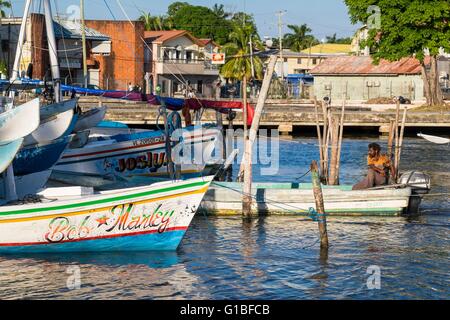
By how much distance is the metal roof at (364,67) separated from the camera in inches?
3295

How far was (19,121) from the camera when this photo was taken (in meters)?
20.7

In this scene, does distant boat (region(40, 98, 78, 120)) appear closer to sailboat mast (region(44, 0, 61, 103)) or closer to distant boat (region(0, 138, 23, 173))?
sailboat mast (region(44, 0, 61, 103))

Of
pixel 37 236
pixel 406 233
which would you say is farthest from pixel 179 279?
pixel 406 233

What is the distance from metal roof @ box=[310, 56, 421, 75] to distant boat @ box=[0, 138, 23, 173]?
64.2 meters

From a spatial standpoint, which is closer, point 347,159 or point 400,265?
point 400,265

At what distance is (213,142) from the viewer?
34031 mm

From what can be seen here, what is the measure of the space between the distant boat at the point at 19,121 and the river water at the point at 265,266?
110 inches

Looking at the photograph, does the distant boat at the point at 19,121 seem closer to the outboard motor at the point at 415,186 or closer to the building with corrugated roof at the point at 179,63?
the outboard motor at the point at 415,186

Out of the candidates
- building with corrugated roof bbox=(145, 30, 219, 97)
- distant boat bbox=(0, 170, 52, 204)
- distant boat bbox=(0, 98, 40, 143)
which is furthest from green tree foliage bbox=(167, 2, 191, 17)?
distant boat bbox=(0, 98, 40, 143)

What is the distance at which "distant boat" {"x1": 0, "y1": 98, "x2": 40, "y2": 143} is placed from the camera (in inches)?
813

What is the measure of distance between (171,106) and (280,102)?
51786 mm

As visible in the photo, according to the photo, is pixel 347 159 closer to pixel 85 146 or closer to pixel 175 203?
pixel 85 146

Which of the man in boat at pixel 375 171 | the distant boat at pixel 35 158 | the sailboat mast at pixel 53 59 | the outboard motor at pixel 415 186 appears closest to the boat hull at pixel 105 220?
the distant boat at pixel 35 158

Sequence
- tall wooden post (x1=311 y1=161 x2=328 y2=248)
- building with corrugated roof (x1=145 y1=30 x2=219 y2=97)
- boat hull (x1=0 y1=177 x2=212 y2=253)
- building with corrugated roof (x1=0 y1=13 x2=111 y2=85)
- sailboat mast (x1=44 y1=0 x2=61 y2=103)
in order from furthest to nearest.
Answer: building with corrugated roof (x1=145 y1=30 x2=219 y2=97), building with corrugated roof (x1=0 y1=13 x2=111 y2=85), sailboat mast (x1=44 y1=0 x2=61 y2=103), tall wooden post (x1=311 y1=161 x2=328 y2=248), boat hull (x1=0 y1=177 x2=212 y2=253)
